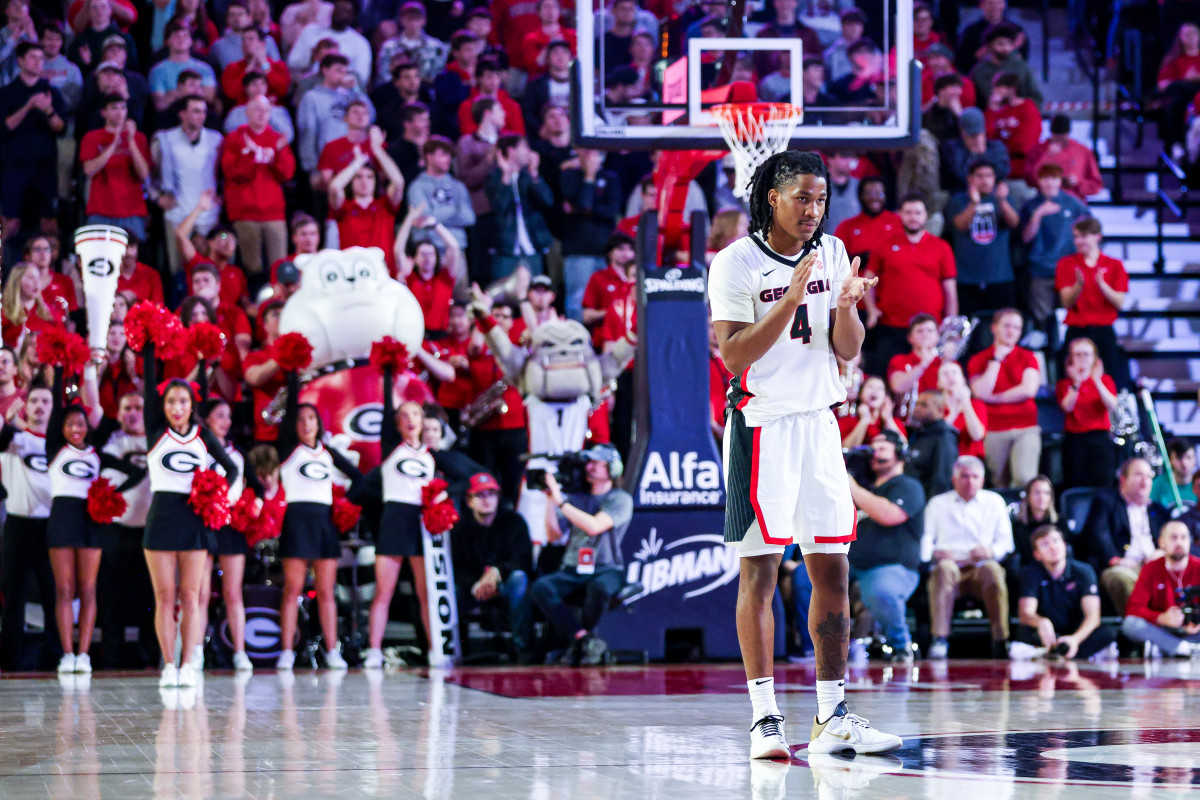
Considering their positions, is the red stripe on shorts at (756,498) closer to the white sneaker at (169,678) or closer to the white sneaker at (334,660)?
the white sneaker at (169,678)

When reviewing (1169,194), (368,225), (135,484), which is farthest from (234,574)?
(1169,194)

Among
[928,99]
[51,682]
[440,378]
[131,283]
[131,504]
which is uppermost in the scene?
[928,99]

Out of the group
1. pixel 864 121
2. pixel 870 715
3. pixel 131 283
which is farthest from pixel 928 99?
pixel 870 715

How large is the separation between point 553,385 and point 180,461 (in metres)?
2.99

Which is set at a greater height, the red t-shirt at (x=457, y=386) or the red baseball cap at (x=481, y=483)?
the red t-shirt at (x=457, y=386)

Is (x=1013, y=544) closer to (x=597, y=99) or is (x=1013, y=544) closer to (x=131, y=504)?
(x=597, y=99)

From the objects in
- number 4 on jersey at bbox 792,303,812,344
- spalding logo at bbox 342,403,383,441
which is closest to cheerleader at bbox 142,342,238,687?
spalding logo at bbox 342,403,383,441

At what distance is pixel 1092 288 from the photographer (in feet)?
40.7

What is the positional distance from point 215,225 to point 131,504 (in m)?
3.22

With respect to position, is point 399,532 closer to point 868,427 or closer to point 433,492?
point 433,492

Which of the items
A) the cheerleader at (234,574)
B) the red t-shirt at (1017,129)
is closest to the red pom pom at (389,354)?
the cheerleader at (234,574)

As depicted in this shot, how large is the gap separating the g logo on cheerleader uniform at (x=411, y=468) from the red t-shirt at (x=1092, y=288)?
222 inches

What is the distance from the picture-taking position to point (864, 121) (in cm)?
1019

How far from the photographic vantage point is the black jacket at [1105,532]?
1085 cm
